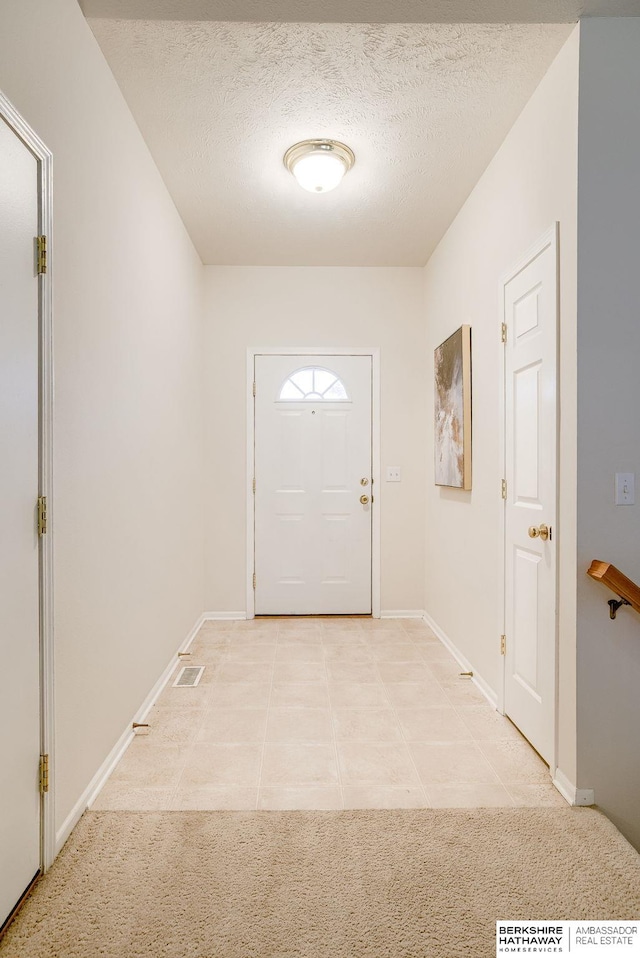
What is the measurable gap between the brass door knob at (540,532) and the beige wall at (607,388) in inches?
9.5

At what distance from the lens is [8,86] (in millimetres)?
1425

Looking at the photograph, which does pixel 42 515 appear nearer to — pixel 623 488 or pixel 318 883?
pixel 318 883

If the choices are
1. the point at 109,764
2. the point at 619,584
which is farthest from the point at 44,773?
the point at 619,584

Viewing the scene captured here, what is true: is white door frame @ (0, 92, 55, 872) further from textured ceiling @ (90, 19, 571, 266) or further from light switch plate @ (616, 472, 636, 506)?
light switch plate @ (616, 472, 636, 506)

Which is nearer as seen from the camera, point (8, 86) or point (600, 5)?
point (8, 86)

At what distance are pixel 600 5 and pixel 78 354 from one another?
6.95 ft

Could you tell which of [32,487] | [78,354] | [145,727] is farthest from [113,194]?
[145,727]

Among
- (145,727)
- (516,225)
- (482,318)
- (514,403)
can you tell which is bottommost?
(145,727)

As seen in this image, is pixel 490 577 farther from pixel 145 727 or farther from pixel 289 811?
pixel 145 727

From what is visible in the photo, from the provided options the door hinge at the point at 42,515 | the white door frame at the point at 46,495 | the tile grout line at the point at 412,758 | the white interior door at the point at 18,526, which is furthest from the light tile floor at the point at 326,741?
the door hinge at the point at 42,515

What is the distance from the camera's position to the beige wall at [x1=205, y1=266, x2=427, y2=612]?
4.40m

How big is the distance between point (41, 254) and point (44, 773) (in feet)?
4.88

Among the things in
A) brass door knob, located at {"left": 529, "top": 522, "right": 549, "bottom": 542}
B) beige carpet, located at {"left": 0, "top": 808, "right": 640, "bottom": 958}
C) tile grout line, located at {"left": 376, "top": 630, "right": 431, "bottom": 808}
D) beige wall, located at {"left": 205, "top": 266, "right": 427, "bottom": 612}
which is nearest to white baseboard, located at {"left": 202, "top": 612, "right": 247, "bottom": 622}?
beige wall, located at {"left": 205, "top": 266, "right": 427, "bottom": 612}

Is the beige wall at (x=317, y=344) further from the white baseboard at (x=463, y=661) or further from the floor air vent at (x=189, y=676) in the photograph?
the floor air vent at (x=189, y=676)
